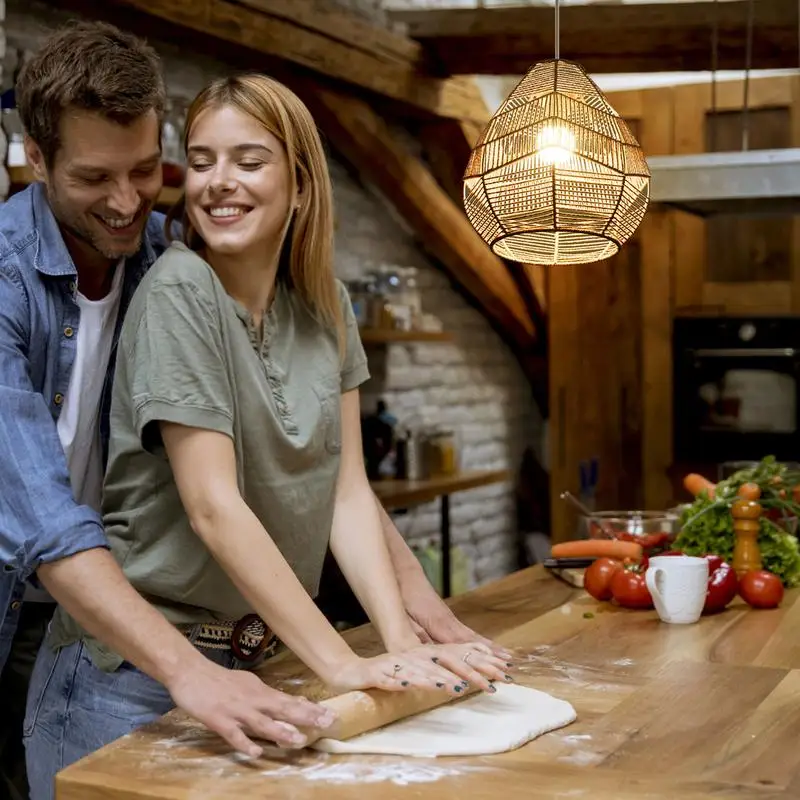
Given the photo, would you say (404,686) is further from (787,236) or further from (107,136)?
(787,236)

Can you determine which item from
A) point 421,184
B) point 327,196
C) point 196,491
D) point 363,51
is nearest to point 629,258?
point 421,184

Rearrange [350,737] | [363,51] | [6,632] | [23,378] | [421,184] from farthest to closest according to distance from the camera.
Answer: [421,184], [363,51], [6,632], [23,378], [350,737]

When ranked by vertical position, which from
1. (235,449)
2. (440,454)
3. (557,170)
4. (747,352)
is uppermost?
(557,170)

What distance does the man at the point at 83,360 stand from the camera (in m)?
1.66

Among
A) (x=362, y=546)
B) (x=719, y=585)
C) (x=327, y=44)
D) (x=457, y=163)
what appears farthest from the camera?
(x=457, y=163)

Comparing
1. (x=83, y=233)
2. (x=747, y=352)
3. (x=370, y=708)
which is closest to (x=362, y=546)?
(x=370, y=708)

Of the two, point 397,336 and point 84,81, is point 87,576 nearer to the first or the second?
point 84,81

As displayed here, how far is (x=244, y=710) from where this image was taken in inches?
63.0

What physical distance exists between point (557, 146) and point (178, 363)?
1106mm

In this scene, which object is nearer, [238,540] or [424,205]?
[238,540]

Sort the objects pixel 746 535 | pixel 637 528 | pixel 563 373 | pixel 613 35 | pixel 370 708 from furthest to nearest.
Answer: pixel 563 373 → pixel 613 35 → pixel 637 528 → pixel 746 535 → pixel 370 708

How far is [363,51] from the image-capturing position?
4738 millimetres

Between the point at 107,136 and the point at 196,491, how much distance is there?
0.56 meters

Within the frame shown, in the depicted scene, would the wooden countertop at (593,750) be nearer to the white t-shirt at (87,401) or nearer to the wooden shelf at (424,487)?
the white t-shirt at (87,401)
